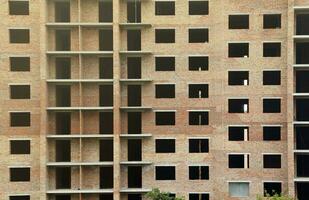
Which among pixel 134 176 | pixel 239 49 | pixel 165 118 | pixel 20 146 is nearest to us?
pixel 20 146

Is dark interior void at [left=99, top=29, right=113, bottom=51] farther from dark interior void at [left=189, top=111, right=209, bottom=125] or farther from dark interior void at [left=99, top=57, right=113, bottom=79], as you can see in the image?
dark interior void at [left=189, top=111, right=209, bottom=125]

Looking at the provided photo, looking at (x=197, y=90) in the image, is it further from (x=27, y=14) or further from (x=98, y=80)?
(x=27, y=14)

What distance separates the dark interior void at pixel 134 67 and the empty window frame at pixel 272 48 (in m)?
10.9

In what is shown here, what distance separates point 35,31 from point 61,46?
2.51m

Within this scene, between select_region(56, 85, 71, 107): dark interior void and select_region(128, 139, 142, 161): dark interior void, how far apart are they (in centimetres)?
649

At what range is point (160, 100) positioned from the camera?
36.3 m

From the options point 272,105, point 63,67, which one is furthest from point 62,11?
Answer: point 272,105

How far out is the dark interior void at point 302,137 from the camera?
35.9 metres

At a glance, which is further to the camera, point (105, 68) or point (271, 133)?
point (105, 68)

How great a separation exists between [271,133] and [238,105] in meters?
3.67

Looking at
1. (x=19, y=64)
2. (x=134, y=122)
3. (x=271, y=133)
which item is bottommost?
(x=271, y=133)

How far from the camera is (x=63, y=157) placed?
36.5 metres

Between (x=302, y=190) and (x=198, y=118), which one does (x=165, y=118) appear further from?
(x=302, y=190)

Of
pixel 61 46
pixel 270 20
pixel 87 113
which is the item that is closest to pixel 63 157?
pixel 87 113
